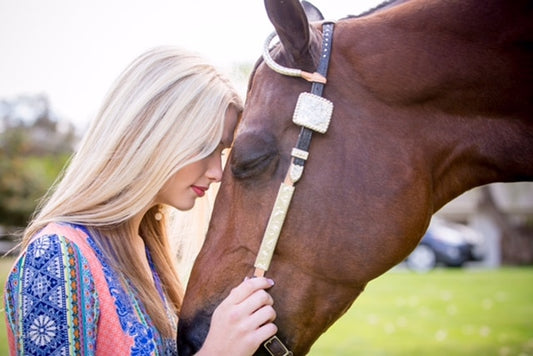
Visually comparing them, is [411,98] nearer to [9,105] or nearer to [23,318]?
[23,318]

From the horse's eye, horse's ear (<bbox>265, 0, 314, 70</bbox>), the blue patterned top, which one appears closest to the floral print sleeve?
the blue patterned top

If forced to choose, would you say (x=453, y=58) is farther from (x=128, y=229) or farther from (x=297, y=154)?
(x=128, y=229)

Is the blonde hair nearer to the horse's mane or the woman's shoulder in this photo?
the woman's shoulder

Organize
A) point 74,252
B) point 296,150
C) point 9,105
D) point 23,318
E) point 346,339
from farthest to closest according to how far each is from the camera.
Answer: point 9,105
point 346,339
point 296,150
point 74,252
point 23,318

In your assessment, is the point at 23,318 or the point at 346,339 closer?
the point at 23,318

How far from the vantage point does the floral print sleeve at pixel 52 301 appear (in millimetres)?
1844

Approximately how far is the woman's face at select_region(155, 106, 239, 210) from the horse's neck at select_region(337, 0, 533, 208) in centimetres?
64

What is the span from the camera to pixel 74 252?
198 centimetres

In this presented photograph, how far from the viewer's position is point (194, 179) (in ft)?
7.95

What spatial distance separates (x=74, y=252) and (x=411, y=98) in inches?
53.0

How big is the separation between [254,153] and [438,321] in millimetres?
8667

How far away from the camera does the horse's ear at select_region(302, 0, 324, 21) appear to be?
2.61 metres

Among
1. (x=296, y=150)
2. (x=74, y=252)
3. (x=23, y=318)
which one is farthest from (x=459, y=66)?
(x=23, y=318)

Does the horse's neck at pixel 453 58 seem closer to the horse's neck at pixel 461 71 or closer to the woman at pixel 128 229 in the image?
the horse's neck at pixel 461 71
